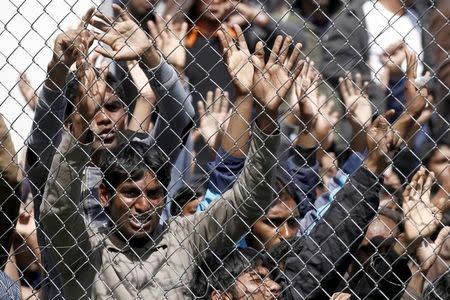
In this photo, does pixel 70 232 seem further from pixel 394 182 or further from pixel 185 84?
pixel 394 182

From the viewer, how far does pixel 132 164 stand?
4.94 metres

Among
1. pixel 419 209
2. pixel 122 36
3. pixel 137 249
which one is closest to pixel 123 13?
pixel 122 36

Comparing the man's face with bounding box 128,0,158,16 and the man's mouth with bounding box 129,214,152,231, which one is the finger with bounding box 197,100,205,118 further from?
the man's mouth with bounding box 129,214,152,231

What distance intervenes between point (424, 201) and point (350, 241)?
33 centimetres

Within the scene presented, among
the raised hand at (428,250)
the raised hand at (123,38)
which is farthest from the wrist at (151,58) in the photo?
the raised hand at (428,250)

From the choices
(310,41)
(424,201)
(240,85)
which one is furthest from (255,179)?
(310,41)

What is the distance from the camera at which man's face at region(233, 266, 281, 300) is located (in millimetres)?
4656

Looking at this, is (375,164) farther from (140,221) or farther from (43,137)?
(43,137)

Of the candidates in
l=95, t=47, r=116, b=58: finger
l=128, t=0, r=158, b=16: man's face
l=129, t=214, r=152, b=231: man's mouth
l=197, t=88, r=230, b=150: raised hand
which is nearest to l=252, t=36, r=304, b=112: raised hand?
l=95, t=47, r=116, b=58: finger

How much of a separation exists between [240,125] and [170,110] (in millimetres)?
456

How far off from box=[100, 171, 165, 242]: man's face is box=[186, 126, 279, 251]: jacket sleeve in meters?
0.17

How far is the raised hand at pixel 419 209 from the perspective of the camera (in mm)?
4637

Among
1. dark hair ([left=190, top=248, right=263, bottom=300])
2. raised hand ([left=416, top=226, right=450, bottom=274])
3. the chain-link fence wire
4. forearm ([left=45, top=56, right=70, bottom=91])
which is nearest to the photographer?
the chain-link fence wire

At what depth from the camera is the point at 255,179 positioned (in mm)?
4504
